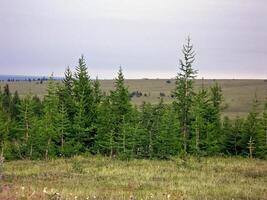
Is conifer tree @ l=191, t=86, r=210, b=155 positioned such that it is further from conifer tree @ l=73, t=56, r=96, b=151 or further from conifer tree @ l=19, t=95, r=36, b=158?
conifer tree @ l=19, t=95, r=36, b=158

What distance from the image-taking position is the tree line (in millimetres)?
30172

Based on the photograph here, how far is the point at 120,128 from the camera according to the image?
30266 mm

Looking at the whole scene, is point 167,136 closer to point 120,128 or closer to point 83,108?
point 120,128

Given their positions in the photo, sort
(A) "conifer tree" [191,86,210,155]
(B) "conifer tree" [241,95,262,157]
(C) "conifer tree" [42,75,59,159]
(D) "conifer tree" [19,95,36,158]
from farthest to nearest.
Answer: (B) "conifer tree" [241,95,262,157] → (A) "conifer tree" [191,86,210,155] → (D) "conifer tree" [19,95,36,158] → (C) "conifer tree" [42,75,59,159]

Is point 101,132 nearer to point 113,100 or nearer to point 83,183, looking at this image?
point 113,100

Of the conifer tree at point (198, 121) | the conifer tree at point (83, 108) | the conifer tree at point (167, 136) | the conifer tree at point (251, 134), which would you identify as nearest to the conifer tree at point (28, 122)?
the conifer tree at point (83, 108)

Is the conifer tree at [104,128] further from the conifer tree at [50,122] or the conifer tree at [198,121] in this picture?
the conifer tree at [198,121]

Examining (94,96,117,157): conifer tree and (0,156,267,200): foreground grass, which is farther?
(94,96,117,157): conifer tree

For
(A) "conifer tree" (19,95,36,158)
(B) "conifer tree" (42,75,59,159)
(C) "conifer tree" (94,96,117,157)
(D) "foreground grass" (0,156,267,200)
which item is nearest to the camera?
(D) "foreground grass" (0,156,267,200)

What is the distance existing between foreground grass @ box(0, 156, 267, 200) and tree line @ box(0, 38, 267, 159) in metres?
4.12

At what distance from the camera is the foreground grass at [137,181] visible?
12.7 metres

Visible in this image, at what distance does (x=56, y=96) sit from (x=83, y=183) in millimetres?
16447

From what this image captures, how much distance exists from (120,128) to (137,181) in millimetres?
12707

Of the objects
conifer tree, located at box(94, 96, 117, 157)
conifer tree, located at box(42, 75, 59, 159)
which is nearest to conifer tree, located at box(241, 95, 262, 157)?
conifer tree, located at box(94, 96, 117, 157)
